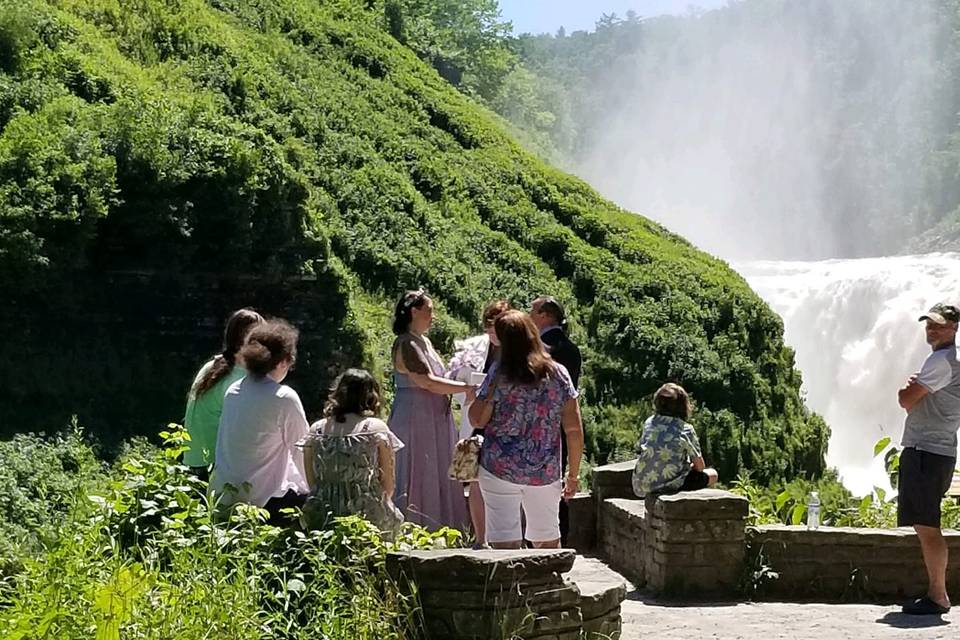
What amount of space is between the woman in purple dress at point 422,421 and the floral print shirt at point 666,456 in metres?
1.20

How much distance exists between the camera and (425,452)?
7.85m

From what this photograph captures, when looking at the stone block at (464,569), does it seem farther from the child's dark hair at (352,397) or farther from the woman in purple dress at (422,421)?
the woman in purple dress at (422,421)

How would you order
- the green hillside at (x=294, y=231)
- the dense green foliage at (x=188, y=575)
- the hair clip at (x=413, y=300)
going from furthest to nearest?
the green hillside at (x=294, y=231)
the hair clip at (x=413, y=300)
the dense green foliage at (x=188, y=575)

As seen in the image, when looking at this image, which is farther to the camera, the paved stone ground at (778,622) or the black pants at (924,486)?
the black pants at (924,486)

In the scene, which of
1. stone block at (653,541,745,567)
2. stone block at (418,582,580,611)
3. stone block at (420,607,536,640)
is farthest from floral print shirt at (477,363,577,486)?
stone block at (653,541,745,567)

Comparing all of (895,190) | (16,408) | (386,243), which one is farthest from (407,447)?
(895,190)

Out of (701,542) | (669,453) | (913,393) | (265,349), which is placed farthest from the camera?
(669,453)

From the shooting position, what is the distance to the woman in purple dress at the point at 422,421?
7586mm

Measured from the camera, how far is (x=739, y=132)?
238 ft

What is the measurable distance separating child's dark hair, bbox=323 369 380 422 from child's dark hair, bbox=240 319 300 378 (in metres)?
0.31

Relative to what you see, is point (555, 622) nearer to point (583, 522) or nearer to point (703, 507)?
point (703, 507)

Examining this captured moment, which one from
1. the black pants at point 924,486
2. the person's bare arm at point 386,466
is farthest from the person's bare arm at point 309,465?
the black pants at point 924,486

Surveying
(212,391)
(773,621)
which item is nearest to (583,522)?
(773,621)

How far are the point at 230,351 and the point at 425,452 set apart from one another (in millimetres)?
1543
